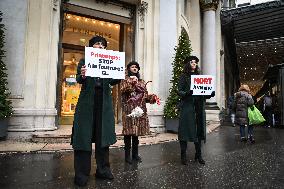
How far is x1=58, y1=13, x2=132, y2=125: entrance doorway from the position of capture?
1122cm

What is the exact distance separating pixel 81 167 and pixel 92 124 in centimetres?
60

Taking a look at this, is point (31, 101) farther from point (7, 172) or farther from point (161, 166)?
point (161, 166)

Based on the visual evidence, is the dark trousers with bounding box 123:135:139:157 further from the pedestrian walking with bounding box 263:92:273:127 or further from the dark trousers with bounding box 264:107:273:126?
the dark trousers with bounding box 264:107:273:126

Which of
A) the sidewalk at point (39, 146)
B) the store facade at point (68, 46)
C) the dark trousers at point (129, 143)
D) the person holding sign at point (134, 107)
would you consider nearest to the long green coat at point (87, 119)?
the person holding sign at point (134, 107)

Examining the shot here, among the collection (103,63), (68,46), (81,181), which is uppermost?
(68,46)

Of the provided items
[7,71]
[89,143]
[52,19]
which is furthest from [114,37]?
[89,143]

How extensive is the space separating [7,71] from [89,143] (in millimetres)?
5763

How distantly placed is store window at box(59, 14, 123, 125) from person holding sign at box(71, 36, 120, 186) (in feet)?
23.8

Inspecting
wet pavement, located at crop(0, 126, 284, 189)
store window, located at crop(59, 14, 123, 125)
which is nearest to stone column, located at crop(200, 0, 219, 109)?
store window, located at crop(59, 14, 123, 125)

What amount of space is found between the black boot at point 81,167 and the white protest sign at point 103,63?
1.10 m

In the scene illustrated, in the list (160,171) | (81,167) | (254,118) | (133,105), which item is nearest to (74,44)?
(133,105)

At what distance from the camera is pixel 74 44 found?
11.4 m

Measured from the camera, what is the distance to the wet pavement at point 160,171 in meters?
3.99

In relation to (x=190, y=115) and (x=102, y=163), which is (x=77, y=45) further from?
(x=102, y=163)
